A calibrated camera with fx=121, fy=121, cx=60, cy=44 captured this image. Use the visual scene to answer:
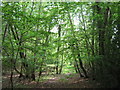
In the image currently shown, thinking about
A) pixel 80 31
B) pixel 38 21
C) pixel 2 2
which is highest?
pixel 2 2

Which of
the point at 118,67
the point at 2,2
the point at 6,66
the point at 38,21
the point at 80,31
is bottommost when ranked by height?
the point at 6,66

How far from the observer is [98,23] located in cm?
823

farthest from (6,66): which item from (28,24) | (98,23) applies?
(98,23)

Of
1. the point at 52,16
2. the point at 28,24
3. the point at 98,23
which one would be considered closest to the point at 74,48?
the point at 98,23

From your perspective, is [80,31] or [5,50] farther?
[80,31]

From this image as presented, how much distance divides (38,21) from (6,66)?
331 cm

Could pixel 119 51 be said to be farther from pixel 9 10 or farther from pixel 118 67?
pixel 9 10

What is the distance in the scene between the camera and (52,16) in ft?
24.1

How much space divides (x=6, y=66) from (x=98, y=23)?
6521 mm

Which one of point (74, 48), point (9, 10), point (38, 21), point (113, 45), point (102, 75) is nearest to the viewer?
point (102, 75)

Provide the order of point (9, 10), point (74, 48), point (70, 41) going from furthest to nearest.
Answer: point (74, 48)
point (70, 41)
point (9, 10)

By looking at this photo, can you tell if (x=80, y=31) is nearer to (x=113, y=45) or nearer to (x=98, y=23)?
(x=98, y=23)

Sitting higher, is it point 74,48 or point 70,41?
point 70,41

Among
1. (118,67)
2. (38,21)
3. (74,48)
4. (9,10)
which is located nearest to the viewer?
(118,67)
